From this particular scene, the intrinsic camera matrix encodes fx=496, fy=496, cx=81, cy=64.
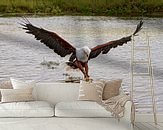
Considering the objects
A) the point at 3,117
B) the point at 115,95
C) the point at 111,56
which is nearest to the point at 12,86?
the point at 3,117

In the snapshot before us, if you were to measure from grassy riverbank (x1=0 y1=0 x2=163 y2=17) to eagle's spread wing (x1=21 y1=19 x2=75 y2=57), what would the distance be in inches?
178

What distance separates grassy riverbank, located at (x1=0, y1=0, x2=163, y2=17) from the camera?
31.3ft

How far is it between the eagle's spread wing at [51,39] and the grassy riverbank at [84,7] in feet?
14.8

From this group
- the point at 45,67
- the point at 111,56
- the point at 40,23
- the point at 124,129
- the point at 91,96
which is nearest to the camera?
the point at 124,129

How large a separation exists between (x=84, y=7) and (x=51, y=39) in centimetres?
472

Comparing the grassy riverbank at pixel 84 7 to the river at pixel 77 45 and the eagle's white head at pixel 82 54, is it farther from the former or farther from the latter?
the eagle's white head at pixel 82 54

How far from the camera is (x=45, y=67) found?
8.10m

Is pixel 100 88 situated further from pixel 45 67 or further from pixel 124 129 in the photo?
pixel 45 67

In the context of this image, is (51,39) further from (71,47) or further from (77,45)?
(77,45)

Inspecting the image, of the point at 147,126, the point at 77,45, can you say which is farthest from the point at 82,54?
the point at 77,45

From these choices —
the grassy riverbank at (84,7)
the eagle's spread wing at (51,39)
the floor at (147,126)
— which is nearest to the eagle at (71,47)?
the eagle's spread wing at (51,39)

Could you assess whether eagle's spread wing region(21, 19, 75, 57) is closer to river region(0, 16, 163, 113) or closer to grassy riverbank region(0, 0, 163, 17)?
river region(0, 16, 163, 113)

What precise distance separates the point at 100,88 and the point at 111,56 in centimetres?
418

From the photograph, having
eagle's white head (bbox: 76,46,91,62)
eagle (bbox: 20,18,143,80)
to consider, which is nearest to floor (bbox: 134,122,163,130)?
eagle (bbox: 20,18,143,80)
